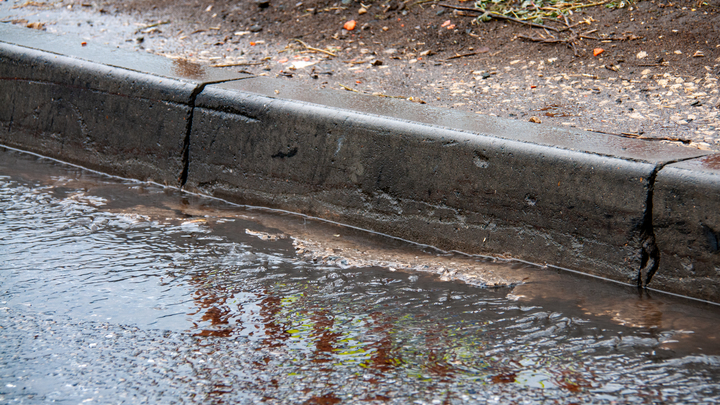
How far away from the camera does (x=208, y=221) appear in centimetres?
297

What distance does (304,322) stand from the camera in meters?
2.08

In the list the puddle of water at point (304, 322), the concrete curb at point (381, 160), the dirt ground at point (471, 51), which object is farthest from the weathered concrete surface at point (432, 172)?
the dirt ground at point (471, 51)

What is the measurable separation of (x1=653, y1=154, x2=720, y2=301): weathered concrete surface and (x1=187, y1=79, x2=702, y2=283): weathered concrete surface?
0.22 feet

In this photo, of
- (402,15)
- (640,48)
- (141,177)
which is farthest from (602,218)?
(402,15)

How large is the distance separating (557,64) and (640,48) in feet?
1.77

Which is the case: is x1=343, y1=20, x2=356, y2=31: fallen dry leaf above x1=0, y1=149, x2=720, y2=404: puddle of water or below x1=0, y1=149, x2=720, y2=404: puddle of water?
above

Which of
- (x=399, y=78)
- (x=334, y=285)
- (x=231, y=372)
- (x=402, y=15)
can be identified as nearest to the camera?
(x=231, y=372)

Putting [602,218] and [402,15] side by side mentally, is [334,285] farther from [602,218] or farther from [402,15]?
[402,15]

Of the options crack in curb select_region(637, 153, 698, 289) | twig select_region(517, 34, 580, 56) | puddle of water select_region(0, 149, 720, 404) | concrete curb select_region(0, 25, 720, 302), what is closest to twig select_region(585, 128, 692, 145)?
concrete curb select_region(0, 25, 720, 302)

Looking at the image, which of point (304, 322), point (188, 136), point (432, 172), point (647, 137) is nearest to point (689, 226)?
point (647, 137)

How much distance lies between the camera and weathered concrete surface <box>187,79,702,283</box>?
2.40 metres

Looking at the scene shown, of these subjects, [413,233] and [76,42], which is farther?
[76,42]

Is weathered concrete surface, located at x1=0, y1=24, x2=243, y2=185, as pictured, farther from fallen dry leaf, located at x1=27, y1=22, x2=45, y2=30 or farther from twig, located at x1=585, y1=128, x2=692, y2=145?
twig, located at x1=585, y1=128, x2=692, y2=145

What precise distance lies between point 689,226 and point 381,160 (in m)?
1.24
